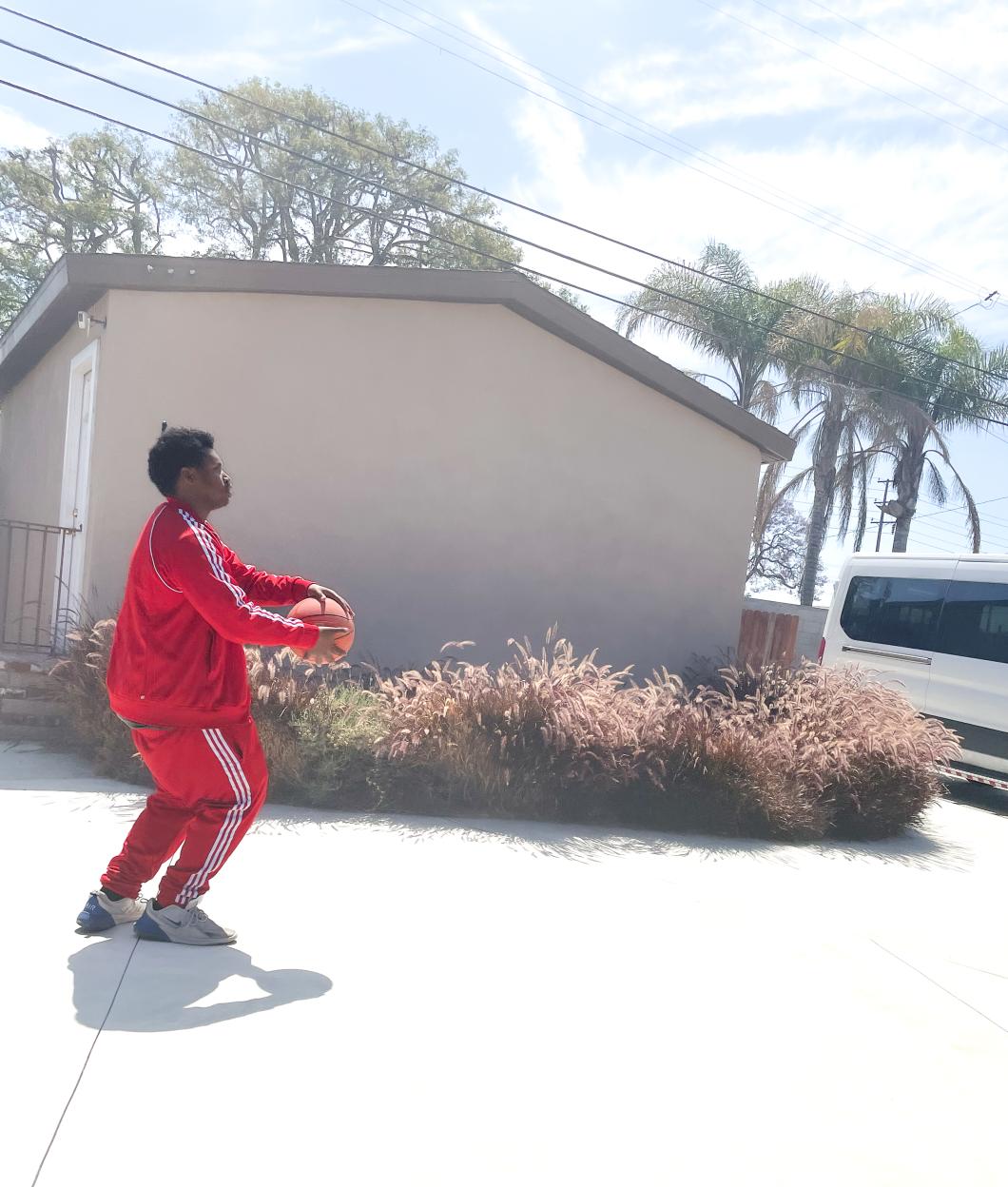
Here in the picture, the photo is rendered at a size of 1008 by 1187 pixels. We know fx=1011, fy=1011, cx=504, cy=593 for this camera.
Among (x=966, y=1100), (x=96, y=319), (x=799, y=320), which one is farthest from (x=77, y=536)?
(x=799, y=320)

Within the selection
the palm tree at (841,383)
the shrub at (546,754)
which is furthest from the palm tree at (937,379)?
the shrub at (546,754)

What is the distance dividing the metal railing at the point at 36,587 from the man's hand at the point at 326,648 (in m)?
4.26

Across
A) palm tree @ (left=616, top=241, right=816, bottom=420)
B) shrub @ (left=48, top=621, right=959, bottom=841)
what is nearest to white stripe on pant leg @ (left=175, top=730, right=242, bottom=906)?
shrub @ (left=48, top=621, right=959, bottom=841)

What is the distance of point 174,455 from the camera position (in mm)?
3607

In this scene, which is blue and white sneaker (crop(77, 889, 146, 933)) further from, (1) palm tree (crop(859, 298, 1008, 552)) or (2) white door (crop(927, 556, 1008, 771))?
(1) palm tree (crop(859, 298, 1008, 552))

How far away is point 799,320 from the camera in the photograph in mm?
20969

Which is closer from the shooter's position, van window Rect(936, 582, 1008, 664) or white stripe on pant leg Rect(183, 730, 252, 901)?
white stripe on pant leg Rect(183, 730, 252, 901)

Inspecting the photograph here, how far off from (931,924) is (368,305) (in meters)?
6.22

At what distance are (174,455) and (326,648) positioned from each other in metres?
0.88

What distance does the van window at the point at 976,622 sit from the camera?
28.8 feet

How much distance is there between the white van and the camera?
8773 millimetres

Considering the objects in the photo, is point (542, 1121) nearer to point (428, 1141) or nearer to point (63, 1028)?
point (428, 1141)

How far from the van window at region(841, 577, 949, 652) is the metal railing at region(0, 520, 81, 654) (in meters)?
7.39

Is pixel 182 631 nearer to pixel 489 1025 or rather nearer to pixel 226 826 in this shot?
pixel 226 826
